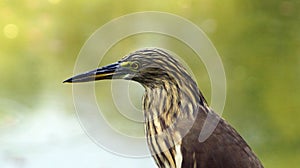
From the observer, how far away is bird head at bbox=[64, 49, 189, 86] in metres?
2.44

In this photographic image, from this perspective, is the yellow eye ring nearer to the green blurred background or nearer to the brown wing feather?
the brown wing feather

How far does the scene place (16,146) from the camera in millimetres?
3979

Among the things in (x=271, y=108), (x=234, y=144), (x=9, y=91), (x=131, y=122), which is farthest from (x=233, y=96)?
(x=234, y=144)

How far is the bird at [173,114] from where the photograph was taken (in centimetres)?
237

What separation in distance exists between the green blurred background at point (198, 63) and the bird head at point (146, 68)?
1.58 meters

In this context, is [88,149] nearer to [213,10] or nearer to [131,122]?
[131,122]

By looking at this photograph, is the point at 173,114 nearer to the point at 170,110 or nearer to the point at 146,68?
the point at 170,110

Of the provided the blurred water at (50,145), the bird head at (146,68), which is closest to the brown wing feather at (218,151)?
the bird head at (146,68)

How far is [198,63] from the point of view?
4488 mm

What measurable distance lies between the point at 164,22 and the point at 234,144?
235 centimetres

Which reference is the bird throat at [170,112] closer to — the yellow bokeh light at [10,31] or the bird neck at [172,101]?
the bird neck at [172,101]

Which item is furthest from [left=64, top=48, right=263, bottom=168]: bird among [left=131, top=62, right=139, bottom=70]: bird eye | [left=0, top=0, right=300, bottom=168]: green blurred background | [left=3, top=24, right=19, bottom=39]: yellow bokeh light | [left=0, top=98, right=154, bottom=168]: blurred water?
[left=3, top=24, right=19, bottom=39]: yellow bokeh light

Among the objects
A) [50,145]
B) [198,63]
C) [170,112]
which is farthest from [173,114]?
[198,63]

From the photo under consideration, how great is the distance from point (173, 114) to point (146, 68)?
15 cm
